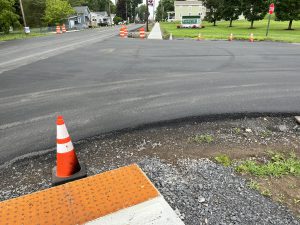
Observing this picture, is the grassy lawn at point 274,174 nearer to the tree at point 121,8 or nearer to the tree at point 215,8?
the tree at point 215,8

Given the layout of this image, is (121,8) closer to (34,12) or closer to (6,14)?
(34,12)

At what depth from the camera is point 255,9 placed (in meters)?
37.8

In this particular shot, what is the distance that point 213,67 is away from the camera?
32.1ft

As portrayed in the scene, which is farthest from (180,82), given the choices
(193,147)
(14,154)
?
(14,154)

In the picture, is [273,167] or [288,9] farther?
[288,9]

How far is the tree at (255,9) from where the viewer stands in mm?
37406

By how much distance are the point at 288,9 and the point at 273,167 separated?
39281 millimetres

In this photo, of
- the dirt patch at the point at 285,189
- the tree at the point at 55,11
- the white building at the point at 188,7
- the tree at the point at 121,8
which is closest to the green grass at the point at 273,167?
the dirt patch at the point at 285,189

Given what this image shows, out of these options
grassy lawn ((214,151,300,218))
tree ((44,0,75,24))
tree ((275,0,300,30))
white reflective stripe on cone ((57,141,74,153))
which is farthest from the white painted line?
tree ((44,0,75,24))

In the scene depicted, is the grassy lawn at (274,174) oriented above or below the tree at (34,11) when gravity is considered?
below

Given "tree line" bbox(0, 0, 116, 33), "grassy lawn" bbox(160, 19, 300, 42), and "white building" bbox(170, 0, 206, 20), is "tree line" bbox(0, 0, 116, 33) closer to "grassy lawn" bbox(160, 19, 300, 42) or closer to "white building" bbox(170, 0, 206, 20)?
"grassy lawn" bbox(160, 19, 300, 42)

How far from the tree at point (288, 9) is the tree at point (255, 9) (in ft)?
5.52

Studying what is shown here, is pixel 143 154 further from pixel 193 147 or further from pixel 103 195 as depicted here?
pixel 103 195

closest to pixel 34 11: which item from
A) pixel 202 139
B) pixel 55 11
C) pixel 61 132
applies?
pixel 55 11
